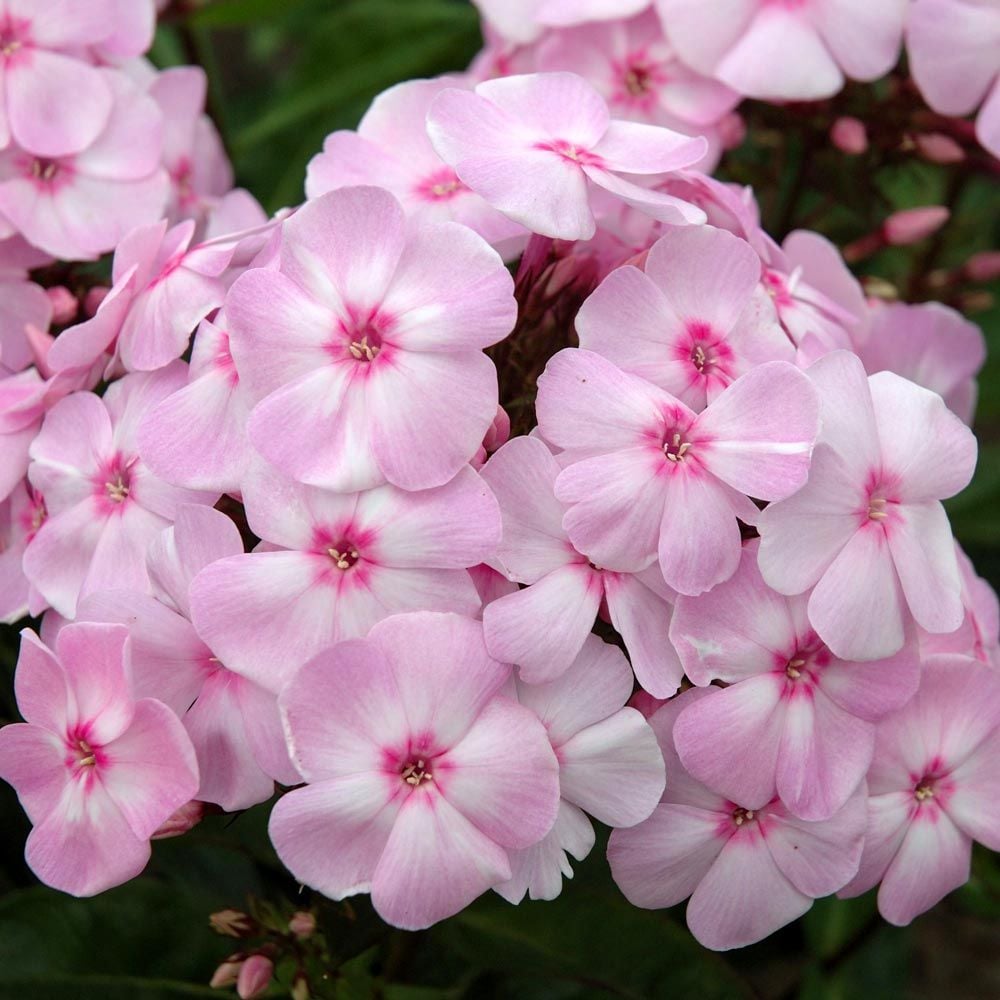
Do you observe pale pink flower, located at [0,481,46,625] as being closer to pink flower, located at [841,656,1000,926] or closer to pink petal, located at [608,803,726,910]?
pink petal, located at [608,803,726,910]

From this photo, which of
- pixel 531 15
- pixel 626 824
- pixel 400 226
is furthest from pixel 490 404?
pixel 531 15

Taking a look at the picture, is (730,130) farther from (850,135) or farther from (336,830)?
(336,830)

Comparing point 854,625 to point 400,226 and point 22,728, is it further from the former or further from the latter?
point 22,728

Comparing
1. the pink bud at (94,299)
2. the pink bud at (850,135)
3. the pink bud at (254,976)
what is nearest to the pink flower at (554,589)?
the pink bud at (254,976)

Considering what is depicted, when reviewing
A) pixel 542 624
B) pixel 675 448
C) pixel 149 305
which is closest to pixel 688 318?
pixel 675 448

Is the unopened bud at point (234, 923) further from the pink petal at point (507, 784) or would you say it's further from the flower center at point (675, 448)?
the flower center at point (675, 448)

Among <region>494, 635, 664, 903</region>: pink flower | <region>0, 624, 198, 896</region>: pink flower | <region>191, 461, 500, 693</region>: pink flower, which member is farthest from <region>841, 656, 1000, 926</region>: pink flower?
<region>0, 624, 198, 896</region>: pink flower
